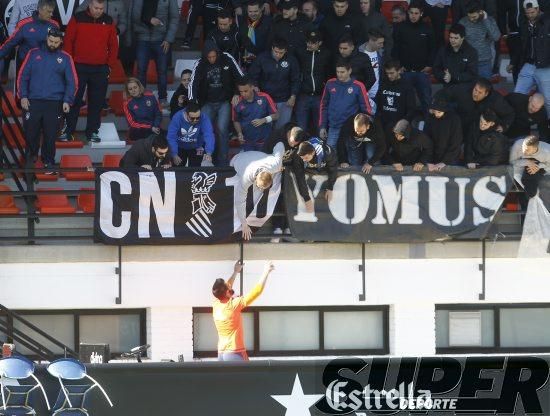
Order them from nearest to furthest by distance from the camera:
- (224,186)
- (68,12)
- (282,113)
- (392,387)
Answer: (392,387)
(224,186)
(282,113)
(68,12)

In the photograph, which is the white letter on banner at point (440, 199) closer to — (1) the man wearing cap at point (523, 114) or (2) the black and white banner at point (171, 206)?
(1) the man wearing cap at point (523, 114)

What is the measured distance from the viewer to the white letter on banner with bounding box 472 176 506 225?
18.1m

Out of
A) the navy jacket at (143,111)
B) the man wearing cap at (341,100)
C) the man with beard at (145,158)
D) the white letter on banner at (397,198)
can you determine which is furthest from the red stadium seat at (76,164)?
the white letter on banner at (397,198)

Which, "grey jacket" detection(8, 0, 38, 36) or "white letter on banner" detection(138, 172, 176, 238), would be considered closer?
"white letter on banner" detection(138, 172, 176, 238)

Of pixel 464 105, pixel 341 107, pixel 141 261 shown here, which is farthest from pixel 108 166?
pixel 464 105

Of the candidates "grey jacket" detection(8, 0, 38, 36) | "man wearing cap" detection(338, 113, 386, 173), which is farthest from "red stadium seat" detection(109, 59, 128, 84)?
"man wearing cap" detection(338, 113, 386, 173)

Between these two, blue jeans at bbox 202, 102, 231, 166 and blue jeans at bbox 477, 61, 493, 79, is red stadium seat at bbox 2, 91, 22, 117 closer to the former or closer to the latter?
blue jeans at bbox 202, 102, 231, 166

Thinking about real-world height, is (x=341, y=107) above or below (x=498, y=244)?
above

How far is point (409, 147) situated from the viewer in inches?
705

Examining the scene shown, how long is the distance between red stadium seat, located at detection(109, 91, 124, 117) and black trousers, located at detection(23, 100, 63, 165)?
6.24ft

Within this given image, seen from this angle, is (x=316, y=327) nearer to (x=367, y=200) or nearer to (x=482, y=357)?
(x=367, y=200)

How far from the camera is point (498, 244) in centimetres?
1825

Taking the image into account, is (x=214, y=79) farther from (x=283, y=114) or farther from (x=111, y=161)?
(x=111, y=161)

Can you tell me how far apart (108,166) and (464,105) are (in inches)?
171
